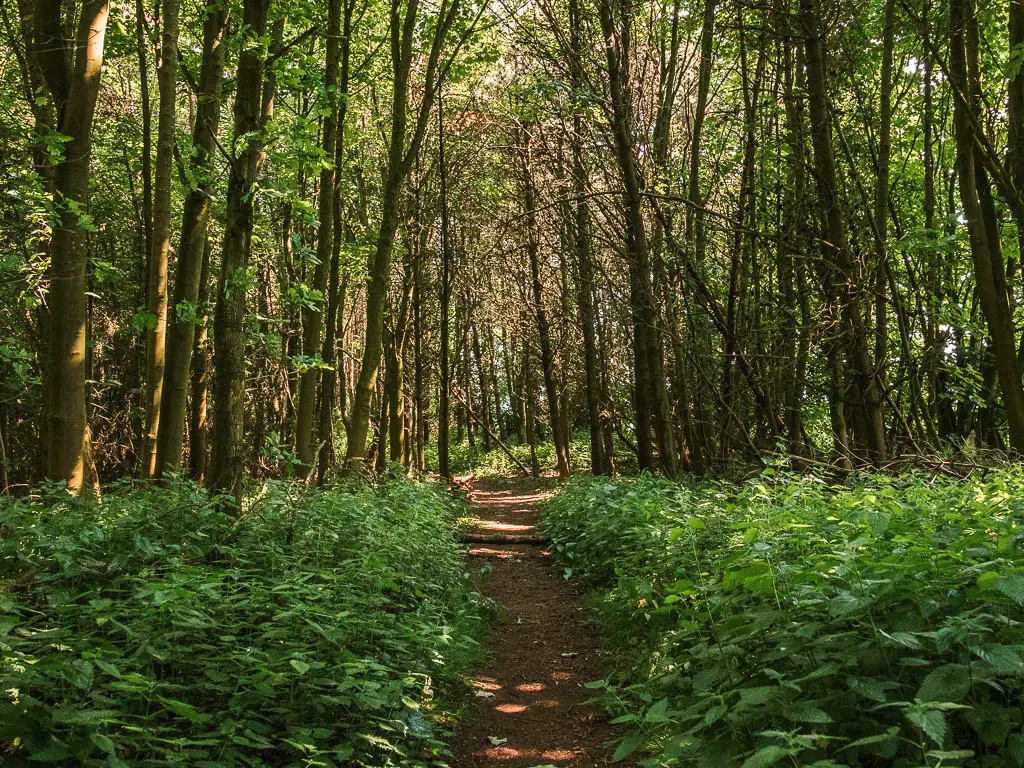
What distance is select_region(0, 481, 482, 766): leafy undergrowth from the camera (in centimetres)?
287

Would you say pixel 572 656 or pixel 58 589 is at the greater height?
pixel 58 589

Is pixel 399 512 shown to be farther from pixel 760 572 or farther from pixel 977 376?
pixel 977 376

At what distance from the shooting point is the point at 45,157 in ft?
31.7

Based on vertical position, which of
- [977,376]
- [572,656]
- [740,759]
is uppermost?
[977,376]

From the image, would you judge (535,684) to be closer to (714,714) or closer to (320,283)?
(714,714)

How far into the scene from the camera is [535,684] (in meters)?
5.63

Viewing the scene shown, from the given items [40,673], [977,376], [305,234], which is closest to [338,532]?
[40,673]

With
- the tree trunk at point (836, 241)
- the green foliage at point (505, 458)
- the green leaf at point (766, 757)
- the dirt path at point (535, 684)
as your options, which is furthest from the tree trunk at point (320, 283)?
the green foliage at point (505, 458)

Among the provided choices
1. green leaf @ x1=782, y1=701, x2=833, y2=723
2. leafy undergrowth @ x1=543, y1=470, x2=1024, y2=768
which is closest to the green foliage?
leafy undergrowth @ x1=543, y1=470, x2=1024, y2=768

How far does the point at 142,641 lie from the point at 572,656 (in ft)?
12.2

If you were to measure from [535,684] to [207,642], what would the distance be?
8.67 ft

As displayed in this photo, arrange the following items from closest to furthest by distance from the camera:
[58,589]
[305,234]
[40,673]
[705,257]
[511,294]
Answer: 1. [40,673]
2. [58,589]
3. [705,257]
4. [305,234]
5. [511,294]

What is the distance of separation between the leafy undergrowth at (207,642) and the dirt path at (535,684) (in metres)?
0.31

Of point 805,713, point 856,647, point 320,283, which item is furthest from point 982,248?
point 320,283
